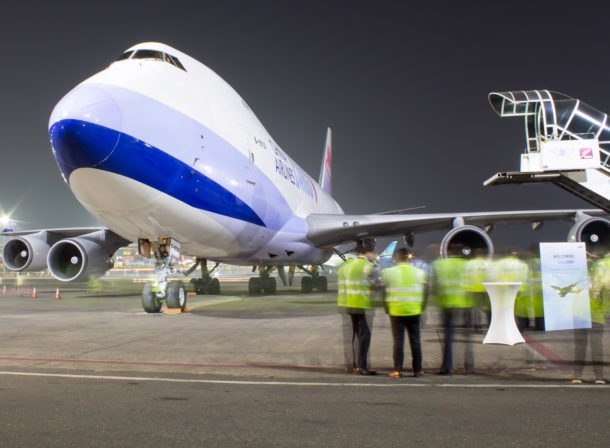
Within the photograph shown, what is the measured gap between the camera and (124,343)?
24.1 ft

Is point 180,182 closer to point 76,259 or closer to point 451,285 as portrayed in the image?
point 451,285

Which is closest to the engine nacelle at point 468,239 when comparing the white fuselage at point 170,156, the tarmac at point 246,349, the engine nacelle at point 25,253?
the tarmac at point 246,349

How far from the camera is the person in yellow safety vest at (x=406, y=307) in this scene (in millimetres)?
5324

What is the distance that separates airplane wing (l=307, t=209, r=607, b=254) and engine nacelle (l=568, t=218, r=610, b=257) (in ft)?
1.64

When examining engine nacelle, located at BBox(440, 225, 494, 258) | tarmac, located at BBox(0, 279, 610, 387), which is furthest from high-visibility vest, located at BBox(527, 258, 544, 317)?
engine nacelle, located at BBox(440, 225, 494, 258)

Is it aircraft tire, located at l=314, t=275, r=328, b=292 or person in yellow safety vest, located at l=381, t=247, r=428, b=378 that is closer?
person in yellow safety vest, located at l=381, t=247, r=428, b=378

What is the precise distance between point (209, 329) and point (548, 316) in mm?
5345

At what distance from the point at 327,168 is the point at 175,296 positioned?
63.8 feet

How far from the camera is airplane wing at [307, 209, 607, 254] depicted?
51.3 ft

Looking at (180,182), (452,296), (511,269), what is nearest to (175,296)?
(180,182)

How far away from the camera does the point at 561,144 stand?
14750 mm

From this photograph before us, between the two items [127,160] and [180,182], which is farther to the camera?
[180,182]

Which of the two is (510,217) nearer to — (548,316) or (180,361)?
(548,316)

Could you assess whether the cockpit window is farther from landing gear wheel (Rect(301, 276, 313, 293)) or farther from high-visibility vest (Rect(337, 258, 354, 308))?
landing gear wheel (Rect(301, 276, 313, 293))
